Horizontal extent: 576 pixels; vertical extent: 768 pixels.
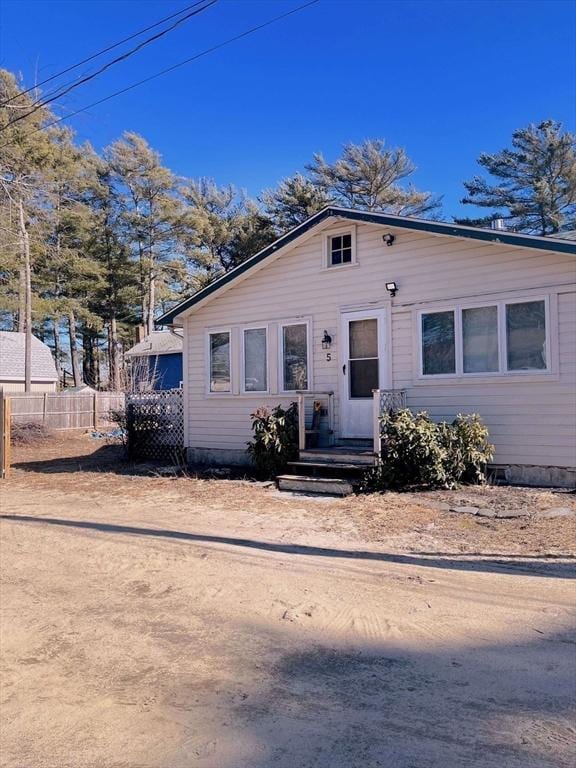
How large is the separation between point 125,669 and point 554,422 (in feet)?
23.8

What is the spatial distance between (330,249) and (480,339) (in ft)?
11.1

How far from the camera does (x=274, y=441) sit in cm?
1033

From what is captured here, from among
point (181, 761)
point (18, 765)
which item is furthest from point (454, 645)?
point (18, 765)

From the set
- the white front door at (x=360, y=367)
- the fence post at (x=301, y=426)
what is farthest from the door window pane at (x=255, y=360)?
the white front door at (x=360, y=367)

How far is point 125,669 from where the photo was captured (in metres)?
3.54

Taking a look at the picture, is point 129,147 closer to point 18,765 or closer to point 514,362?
point 514,362

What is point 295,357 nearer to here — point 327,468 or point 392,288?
point 392,288

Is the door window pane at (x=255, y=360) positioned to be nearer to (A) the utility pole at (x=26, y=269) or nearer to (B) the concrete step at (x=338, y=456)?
(B) the concrete step at (x=338, y=456)

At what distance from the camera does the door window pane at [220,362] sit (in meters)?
12.4

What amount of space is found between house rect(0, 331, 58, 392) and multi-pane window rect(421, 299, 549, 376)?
2521 cm

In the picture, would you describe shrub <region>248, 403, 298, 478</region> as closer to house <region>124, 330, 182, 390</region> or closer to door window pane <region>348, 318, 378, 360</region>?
door window pane <region>348, 318, 378, 360</region>

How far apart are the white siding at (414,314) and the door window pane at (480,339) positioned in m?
0.23

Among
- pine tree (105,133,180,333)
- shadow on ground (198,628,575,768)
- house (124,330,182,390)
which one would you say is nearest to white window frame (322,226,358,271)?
shadow on ground (198,628,575,768)

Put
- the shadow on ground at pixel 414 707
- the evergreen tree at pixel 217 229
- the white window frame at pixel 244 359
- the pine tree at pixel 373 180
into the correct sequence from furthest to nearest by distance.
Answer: the evergreen tree at pixel 217 229 → the pine tree at pixel 373 180 → the white window frame at pixel 244 359 → the shadow on ground at pixel 414 707
